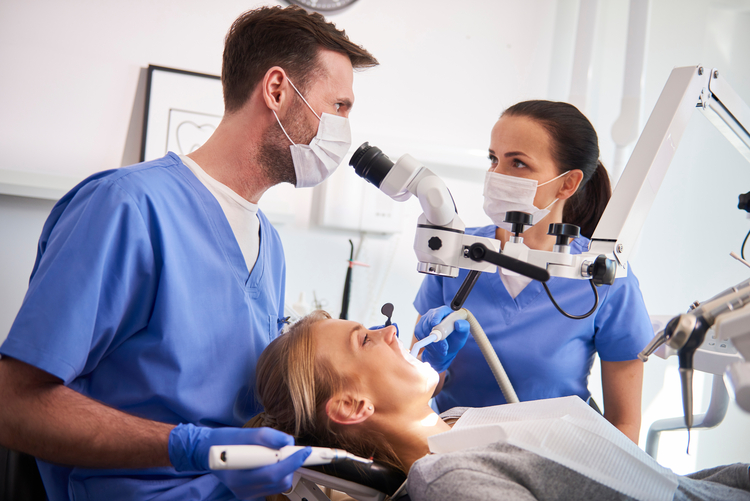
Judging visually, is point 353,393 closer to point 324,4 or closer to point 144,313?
point 144,313

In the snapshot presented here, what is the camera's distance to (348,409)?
115cm

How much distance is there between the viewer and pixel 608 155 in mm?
2643

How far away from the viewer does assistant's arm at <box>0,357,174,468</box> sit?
91 centimetres

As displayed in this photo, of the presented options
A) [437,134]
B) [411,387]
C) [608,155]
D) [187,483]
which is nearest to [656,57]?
[608,155]

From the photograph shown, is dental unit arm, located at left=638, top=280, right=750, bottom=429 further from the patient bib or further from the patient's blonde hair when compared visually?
the patient's blonde hair

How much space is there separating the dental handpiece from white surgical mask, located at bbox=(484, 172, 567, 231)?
0.30 metres

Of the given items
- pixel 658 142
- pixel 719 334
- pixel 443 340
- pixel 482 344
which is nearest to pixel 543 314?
pixel 482 344

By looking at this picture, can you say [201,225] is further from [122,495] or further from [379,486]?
[379,486]

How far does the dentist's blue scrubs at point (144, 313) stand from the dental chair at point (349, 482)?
0.65 ft

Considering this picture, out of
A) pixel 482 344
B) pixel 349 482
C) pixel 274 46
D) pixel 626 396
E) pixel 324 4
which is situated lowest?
pixel 349 482

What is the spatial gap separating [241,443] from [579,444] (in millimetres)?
601

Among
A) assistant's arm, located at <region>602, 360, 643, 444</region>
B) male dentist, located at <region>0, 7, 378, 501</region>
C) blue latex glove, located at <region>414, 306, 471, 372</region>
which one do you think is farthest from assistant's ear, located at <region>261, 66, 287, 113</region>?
assistant's arm, located at <region>602, 360, 643, 444</region>

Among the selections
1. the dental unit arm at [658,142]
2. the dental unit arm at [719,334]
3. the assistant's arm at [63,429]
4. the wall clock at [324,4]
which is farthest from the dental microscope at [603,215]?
the wall clock at [324,4]

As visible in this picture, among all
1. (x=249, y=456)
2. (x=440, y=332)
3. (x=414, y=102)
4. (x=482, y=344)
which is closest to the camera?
(x=249, y=456)
